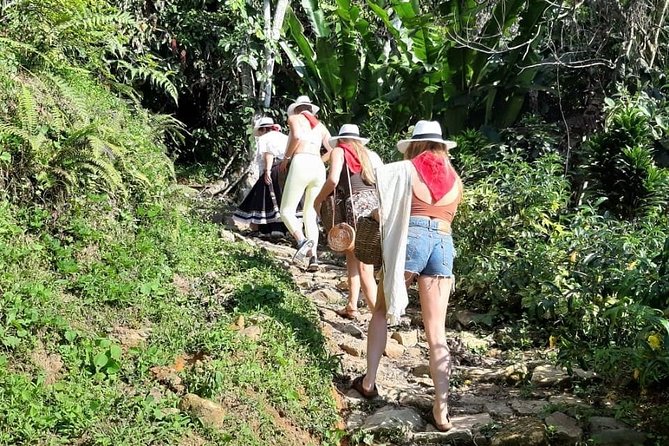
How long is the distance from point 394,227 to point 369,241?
323 mm

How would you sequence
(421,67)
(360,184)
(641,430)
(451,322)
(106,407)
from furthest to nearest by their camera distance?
(421,67)
(451,322)
(360,184)
(641,430)
(106,407)

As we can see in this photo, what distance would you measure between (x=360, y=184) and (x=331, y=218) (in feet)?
1.19

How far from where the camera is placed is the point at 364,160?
232 inches

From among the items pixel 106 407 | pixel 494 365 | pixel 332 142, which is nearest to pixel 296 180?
pixel 332 142

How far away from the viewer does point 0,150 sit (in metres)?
4.57

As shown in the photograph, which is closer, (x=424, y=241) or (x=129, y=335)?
(x=129, y=335)

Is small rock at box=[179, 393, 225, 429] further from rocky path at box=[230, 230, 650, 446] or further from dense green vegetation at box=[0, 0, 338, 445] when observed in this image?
rocky path at box=[230, 230, 650, 446]

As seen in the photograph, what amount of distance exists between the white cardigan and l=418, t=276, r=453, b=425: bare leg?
140 millimetres

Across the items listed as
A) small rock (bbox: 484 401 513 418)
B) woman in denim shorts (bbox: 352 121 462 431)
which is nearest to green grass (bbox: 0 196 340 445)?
woman in denim shorts (bbox: 352 121 462 431)

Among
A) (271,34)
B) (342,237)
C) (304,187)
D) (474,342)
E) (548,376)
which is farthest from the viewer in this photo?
(271,34)

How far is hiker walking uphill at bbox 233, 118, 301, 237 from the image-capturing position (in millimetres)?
8820

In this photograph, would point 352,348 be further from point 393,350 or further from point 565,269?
point 565,269

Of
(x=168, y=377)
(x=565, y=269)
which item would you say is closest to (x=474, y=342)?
(x=565, y=269)

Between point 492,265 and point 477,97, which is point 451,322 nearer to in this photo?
point 492,265
